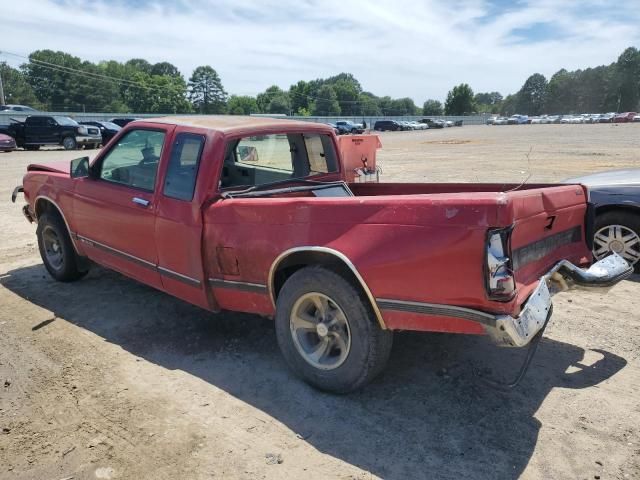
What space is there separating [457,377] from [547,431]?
73 centimetres

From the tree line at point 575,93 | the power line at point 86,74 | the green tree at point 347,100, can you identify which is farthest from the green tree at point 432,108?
the power line at point 86,74

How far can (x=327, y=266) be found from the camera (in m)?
3.26

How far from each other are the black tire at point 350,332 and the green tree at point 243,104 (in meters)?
129

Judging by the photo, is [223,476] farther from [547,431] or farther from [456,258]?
[547,431]

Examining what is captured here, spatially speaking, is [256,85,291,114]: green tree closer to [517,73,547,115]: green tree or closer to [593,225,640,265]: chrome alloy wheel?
[517,73,547,115]: green tree

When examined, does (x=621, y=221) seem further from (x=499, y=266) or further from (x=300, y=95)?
(x=300, y=95)

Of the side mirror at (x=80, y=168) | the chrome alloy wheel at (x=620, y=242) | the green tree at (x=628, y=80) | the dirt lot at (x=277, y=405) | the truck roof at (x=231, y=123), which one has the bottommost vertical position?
the dirt lot at (x=277, y=405)

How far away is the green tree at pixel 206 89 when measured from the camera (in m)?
138

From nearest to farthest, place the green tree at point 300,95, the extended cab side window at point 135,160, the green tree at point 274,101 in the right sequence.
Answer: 1. the extended cab side window at point 135,160
2. the green tree at point 274,101
3. the green tree at point 300,95

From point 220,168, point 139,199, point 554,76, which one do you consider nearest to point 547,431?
point 220,168

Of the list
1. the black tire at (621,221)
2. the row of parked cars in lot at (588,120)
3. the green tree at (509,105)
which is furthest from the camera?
the green tree at (509,105)

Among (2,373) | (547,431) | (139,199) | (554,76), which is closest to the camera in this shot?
(547,431)

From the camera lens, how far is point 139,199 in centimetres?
422

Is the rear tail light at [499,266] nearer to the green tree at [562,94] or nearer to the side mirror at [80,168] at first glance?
the side mirror at [80,168]
